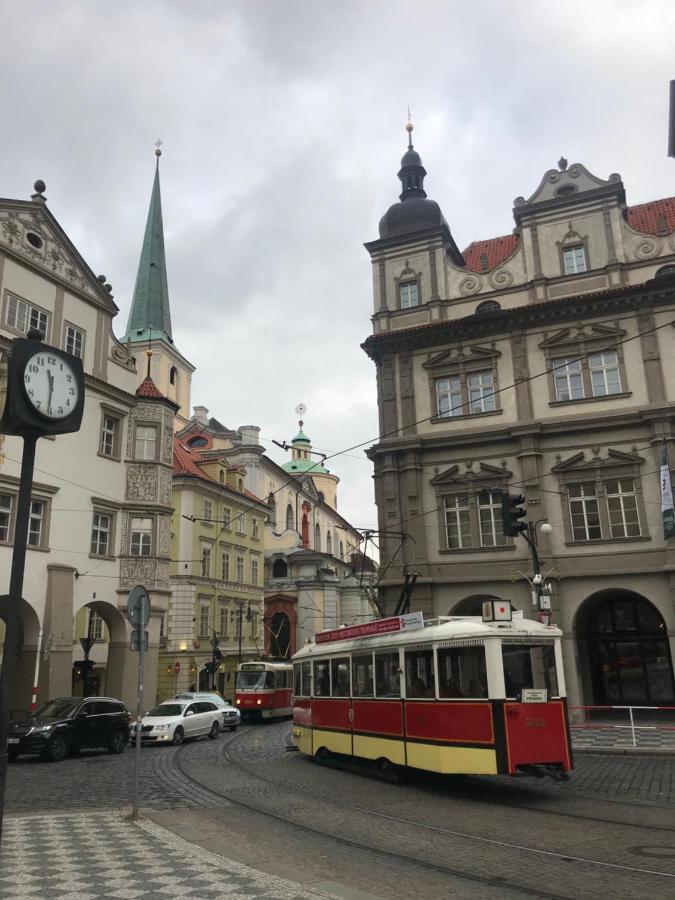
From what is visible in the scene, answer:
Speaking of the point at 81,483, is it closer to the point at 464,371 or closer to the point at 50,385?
the point at 464,371

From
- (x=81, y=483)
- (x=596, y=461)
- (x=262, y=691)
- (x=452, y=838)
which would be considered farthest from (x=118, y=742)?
(x=596, y=461)

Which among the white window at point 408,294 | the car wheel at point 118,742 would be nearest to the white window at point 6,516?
the car wheel at point 118,742

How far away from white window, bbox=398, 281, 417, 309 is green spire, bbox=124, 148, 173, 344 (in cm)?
4217

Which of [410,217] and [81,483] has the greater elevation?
[410,217]

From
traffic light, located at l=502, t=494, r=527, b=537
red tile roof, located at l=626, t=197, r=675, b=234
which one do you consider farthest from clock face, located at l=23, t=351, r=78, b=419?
red tile roof, located at l=626, t=197, r=675, b=234

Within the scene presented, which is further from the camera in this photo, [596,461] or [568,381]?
[568,381]

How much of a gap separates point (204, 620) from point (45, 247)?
23998mm

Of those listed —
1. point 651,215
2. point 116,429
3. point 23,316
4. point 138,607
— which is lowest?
point 138,607

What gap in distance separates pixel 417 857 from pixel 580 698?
57.8 ft

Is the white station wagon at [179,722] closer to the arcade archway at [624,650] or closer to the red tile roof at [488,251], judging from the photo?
the arcade archway at [624,650]

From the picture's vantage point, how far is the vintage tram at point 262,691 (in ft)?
104

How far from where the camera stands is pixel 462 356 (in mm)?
27938

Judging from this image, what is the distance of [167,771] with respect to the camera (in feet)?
52.4

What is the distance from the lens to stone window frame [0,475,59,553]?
915 inches
